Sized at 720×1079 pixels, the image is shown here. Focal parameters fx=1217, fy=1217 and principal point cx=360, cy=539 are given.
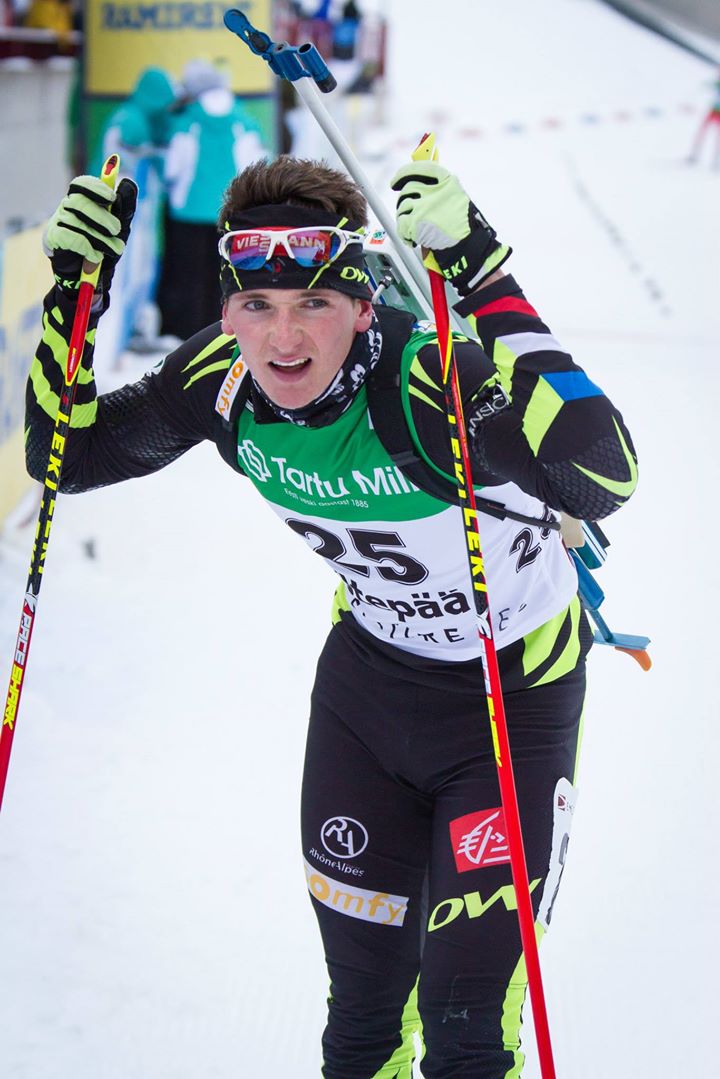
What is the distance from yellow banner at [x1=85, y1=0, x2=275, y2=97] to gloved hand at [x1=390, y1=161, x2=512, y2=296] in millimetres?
8101

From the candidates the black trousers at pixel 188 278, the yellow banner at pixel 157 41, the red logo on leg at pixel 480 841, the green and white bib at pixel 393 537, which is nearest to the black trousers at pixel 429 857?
the red logo on leg at pixel 480 841

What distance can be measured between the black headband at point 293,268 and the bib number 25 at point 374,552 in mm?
440

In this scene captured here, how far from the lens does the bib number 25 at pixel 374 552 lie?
2.27 meters

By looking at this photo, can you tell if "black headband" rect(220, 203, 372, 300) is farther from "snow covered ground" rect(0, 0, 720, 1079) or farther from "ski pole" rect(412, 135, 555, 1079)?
"snow covered ground" rect(0, 0, 720, 1079)

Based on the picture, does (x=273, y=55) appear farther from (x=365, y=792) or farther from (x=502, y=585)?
(x=365, y=792)

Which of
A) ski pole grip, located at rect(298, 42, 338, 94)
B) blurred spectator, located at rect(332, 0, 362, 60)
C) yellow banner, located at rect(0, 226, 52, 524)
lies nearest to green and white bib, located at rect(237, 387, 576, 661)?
ski pole grip, located at rect(298, 42, 338, 94)

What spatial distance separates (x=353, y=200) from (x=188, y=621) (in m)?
3.52

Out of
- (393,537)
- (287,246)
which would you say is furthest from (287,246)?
(393,537)

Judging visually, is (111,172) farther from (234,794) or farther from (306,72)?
(234,794)

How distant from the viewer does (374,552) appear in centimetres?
229

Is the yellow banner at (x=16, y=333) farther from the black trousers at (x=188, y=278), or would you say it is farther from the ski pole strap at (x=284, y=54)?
the ski pole strap at (x=284, y=54)

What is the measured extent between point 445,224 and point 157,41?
27.8ft

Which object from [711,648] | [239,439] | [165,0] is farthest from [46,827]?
[165,0]

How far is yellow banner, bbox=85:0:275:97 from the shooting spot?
9430 millimetres
